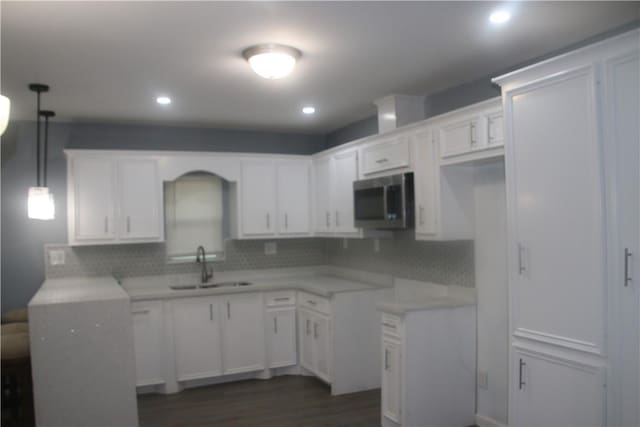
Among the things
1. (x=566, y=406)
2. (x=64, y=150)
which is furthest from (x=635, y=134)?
(x=64, y=150)

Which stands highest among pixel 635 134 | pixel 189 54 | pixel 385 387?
pixel 189 54

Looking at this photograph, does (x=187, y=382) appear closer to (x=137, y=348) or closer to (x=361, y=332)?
(x=137, y=348)

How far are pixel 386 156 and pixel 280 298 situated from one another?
1844 mm

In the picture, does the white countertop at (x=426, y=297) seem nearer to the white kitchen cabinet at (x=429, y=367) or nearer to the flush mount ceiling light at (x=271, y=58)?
the white kitchen cabinet at (x=429, y=367)

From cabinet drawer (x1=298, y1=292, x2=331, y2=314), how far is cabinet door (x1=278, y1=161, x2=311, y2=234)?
2.50ft

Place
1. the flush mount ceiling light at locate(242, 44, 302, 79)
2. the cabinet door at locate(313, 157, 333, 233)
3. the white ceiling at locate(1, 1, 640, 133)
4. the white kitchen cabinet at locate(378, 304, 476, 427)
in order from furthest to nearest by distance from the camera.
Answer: the cabinet door at locate(313, 157, 333, 233) → the white kitchen cabinet at locate(378, 304, 476, 427) → the flush mount ceiling light at locate(242, 44, 302, 79) → the white ceiling at locate(1, 1, 640, 133)

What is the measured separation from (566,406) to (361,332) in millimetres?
2240

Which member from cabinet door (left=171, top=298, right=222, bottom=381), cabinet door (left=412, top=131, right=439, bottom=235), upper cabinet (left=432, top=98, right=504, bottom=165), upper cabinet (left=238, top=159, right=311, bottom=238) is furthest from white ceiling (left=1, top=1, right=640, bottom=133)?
cabinet door (left=171, top=298, right=222, bottom=381)

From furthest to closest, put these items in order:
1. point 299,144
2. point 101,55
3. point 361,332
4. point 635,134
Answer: point 299,144, point 361,332, point 101,55, point 635,134

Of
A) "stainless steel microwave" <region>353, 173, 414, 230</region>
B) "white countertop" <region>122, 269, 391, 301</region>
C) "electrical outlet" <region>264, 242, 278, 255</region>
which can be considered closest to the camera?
"stainless steel microwave" <region>353, 173, 414, 230</region>

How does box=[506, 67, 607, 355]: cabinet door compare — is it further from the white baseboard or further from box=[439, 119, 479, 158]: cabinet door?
the white baseboard

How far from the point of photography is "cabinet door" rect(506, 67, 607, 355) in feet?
7.52

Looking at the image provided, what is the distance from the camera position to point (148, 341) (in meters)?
4.61

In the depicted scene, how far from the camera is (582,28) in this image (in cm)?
284
